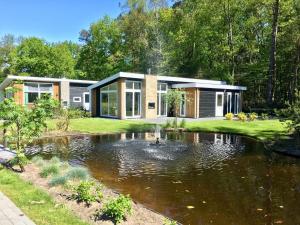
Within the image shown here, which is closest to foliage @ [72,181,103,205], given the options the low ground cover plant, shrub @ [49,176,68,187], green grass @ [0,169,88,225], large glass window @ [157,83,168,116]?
green grass @ [0,169,88,225]

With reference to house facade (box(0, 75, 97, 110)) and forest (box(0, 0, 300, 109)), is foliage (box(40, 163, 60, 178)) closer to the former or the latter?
house facade (box(0, 75, 97, 110))

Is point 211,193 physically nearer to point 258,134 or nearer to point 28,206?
point 28,206

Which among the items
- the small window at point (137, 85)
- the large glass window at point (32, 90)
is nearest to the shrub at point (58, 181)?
the small window at point (137, 85)

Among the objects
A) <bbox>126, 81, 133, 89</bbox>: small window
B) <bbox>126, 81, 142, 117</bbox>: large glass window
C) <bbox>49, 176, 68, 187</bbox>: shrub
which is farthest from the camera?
<bbox>126, 81, 142, 117</bbox>: large glass window

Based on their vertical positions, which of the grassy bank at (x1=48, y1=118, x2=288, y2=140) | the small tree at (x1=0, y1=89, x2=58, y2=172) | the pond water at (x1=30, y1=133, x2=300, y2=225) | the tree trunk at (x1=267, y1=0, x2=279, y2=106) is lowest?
the pond water at (x1=30, y1=133, x2=300, y2=225)

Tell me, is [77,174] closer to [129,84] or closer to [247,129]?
[247,129]

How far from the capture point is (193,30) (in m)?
43.8

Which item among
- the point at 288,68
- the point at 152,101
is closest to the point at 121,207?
the point at 152,101

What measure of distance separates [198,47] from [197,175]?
117ft

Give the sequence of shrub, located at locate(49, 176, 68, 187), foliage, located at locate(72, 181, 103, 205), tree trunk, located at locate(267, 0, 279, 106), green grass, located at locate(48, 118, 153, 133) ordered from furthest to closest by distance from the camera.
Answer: tree trunk, located at locate(267, 0, 279, 106) < green grass, located at locate(48, 118, 153, 133) < shrub, located at locate(49, 176, 68, 187) < foliage, located at locate(72, 181, 103, 205)

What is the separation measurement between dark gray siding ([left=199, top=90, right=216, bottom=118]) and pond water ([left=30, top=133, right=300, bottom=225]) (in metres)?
12.5

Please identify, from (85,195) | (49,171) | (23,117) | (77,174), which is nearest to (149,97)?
(23,117)

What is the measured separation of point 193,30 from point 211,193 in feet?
123

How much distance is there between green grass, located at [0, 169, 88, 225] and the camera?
568 cm
